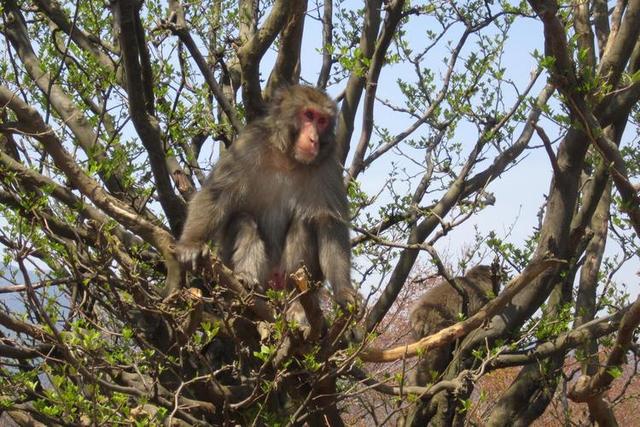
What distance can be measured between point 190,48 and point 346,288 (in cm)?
213

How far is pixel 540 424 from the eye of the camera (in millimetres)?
15164

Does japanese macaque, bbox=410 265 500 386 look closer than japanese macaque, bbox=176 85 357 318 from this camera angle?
No

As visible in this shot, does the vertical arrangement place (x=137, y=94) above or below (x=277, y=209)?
above

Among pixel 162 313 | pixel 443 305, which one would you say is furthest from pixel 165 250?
pixel 443 305

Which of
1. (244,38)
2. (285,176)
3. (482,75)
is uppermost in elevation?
(244,38)

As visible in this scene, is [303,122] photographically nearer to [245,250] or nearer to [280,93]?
[280,93]

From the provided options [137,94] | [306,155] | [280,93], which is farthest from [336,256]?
[137,94]

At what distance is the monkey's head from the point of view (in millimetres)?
6492

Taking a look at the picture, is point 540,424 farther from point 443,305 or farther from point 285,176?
point 285,176

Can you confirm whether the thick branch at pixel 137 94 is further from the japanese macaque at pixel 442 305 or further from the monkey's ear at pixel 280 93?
the japanese macaque at pixel 442 305

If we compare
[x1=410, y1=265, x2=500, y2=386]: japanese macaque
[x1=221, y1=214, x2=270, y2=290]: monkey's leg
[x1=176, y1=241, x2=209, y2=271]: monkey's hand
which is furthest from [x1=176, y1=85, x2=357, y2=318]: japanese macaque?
[x1=410, y1=265, x2=500, y2=386]: japanese macaque

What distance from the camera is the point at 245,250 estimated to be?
20.9 feet

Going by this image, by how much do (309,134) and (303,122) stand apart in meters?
0.11

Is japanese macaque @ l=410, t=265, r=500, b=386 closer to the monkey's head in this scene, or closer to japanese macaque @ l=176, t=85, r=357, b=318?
japanese macaque @ l=176, t=85, r=357, b=318
